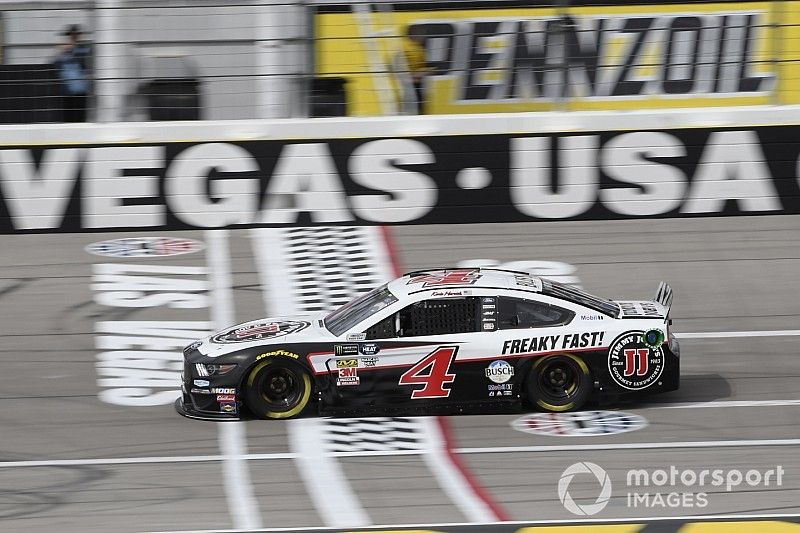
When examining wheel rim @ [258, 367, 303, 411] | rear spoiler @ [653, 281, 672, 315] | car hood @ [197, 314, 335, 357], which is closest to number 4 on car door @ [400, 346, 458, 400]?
car hood @ [197, 314, 335, 357]

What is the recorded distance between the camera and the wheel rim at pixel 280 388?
29.5 ft

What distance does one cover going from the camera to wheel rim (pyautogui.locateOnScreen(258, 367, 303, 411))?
29.5ft

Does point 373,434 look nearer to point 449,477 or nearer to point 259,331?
point 449,477

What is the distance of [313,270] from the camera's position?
41.3 ft

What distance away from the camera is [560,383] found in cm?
902

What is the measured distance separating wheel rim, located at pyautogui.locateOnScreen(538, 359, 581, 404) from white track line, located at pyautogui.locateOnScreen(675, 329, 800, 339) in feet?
7.22

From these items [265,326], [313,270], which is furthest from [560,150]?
[265,326]

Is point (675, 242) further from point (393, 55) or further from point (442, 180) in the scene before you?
point (393, 55)

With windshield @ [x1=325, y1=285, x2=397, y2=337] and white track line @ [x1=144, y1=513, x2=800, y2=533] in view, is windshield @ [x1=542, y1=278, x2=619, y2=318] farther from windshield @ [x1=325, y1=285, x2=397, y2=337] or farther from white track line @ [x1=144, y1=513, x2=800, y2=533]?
white track line @ [x1=144, y1=513, x2=800, y2=533]

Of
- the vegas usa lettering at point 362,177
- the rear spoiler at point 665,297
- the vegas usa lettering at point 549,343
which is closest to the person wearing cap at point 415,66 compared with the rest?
the vegas usa lettering at point 362,177

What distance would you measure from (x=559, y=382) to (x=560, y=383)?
0.01 m

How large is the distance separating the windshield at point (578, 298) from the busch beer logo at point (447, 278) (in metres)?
0.56

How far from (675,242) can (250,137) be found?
488 centimetres

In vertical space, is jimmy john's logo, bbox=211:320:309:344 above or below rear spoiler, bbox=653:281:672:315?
below
